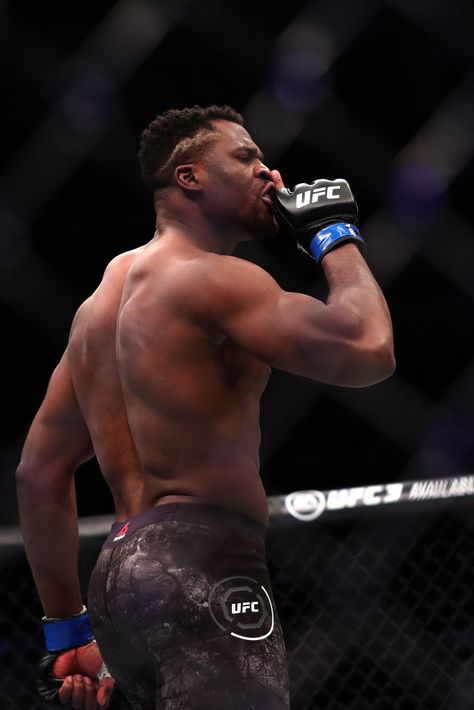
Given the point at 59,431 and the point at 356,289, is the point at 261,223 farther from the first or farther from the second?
the point at 59,431

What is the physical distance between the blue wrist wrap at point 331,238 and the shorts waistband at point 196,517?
0.43m

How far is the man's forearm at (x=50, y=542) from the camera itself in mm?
1785

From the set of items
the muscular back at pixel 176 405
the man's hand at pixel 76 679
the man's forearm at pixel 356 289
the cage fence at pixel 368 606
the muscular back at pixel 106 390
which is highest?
the man's forearm at pixel 356 289

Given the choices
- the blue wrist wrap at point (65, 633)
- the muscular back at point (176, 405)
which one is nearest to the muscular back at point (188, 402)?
the muscular back at point (176, 405)

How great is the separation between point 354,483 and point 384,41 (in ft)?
6.78

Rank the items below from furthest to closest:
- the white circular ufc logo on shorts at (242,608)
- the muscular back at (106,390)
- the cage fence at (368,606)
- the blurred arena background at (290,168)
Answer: the blurred arena background at (290,168)
the cage fence at (368,606)
the muscular back at (106,390)
the white circular ufc logo on shorts at (242,608)

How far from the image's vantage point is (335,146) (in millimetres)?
4250

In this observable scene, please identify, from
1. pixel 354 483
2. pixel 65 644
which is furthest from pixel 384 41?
pixel 65 644

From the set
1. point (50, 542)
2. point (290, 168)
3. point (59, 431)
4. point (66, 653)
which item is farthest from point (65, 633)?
point (290, 168)

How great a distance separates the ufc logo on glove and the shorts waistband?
0.52 m

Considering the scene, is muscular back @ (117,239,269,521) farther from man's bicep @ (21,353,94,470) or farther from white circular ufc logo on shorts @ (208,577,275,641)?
man's bicep @ (21,353,94,470)

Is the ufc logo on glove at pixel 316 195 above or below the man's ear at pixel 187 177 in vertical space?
above

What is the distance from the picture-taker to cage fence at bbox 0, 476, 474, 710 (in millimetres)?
2936

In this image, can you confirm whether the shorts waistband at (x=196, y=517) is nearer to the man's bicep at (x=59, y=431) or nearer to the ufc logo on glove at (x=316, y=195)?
the man's bicep at (x=59, y=431)
